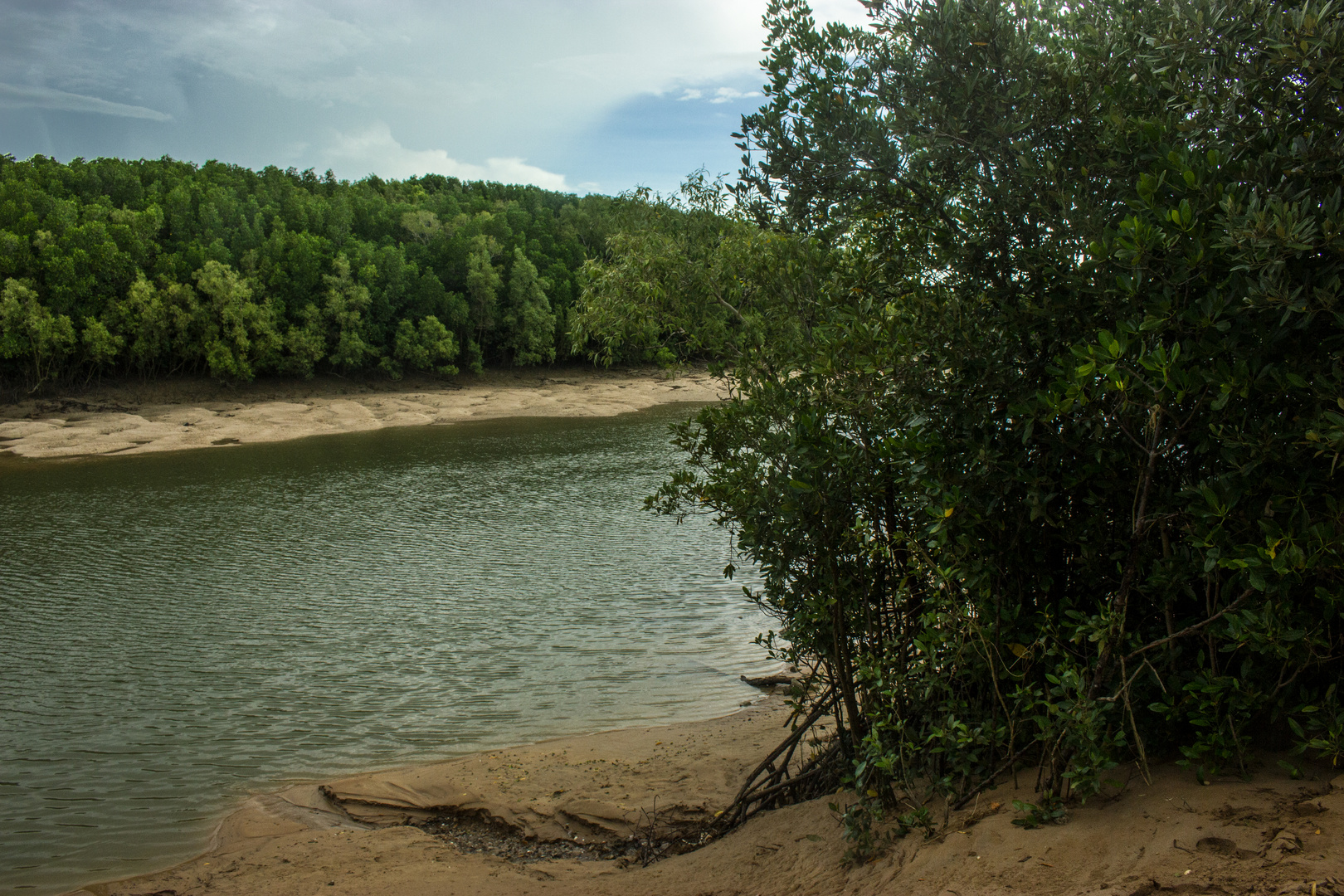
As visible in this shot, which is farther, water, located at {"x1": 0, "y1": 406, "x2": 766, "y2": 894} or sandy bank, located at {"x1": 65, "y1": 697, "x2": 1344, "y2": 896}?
water, located at {"x1": 0, "y1": 406, "x2": 766, "y2": 894}

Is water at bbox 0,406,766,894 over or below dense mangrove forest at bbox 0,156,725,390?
below

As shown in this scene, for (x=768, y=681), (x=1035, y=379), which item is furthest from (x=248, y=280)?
(x=1035, y=379)

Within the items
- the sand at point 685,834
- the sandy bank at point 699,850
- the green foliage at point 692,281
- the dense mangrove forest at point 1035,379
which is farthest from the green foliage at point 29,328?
the dense mangrove forest at point 1035,379

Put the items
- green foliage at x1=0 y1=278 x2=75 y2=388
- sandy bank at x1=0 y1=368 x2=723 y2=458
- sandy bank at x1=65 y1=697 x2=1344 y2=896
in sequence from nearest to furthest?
sandy bank at x1=65 y1=697 x2=1344 y2=896 < sandy bank at x1=0 y1=368 x2=723 y2=458 < green foliage at x1=0 y1=278 x2=75 y2=388

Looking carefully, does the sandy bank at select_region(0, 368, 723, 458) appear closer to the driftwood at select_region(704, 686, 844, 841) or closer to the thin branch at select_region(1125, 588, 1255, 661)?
the driftwood at select_region(704, 686, 844, 841)

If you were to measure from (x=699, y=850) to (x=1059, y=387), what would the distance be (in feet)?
15.8

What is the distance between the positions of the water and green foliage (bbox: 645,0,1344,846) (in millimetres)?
6793

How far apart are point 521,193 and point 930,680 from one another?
112433 millimetres

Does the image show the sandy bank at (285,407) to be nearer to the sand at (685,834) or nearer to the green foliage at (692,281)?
the sand at (685,834)

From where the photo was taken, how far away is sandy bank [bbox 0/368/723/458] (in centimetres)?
4259

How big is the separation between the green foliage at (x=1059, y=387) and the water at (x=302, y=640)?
679 cm

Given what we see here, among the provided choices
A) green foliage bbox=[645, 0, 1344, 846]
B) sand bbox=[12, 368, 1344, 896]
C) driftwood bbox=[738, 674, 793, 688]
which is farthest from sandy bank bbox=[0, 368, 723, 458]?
green foliage bbox=[645, 0, 1344, 846]

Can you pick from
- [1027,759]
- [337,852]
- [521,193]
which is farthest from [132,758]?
[521,193]

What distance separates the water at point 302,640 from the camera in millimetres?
10375
